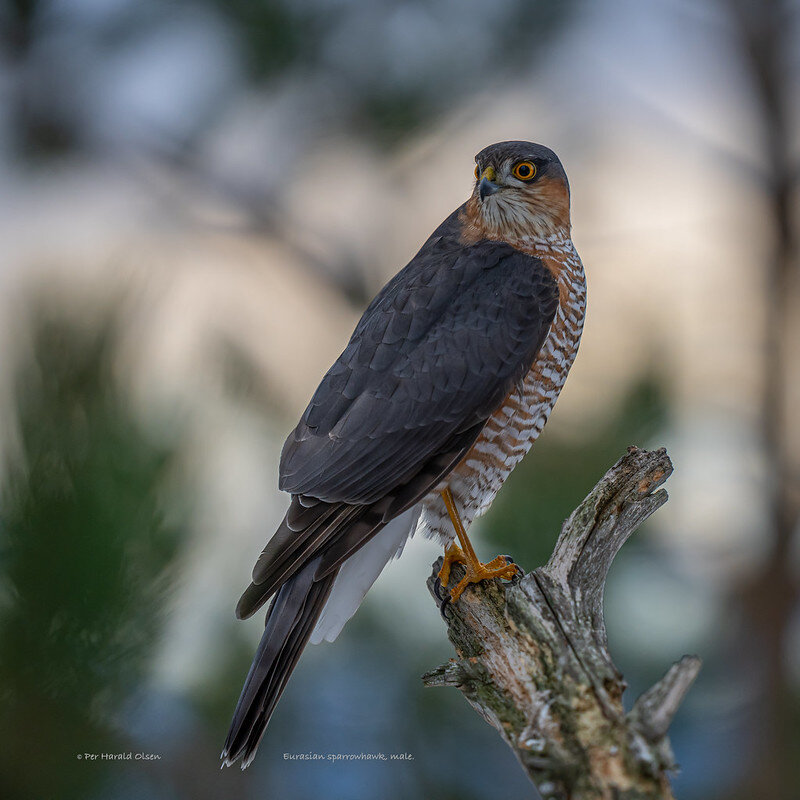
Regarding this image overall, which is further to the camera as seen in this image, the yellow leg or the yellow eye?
the yellow eye

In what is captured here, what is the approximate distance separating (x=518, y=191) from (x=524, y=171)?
43 millimetres

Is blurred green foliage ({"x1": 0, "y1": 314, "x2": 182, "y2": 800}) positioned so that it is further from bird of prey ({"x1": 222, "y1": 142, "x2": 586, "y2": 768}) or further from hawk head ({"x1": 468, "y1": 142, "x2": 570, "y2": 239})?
hawk head ({"x1": 468, "y1": 142, "x2": 570, "y2": 239})

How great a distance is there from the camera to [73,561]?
1.51 metres

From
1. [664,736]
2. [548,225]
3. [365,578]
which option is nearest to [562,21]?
[548,225]

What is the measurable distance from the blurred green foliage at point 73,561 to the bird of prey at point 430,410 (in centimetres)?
33

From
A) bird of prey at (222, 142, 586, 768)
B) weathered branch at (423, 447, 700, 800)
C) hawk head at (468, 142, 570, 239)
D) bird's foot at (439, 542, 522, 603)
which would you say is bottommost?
weathered branch at (423, 447, 700, 800)

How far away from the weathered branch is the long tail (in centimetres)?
21

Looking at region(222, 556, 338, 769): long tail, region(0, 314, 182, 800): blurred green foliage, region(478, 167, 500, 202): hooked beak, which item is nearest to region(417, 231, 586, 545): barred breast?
region(478, 167, 500, 202): hooked beak

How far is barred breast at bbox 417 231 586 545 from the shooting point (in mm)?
1499

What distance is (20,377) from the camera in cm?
149

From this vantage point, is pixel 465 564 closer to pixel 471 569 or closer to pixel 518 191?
pixel 471 569

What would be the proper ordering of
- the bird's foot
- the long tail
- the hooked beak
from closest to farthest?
the long tail → the bird's foot → the hooked beak

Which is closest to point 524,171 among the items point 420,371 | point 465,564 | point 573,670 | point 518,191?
point 518,191

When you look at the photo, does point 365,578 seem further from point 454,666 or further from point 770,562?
point 770,562
